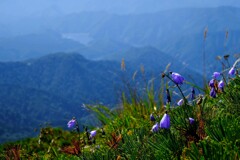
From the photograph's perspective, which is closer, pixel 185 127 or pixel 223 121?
pixel 223 121

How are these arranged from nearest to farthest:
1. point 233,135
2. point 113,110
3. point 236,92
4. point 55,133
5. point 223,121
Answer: point 233,135, point 223,121, point 236,92, point 113,110, point 55,133

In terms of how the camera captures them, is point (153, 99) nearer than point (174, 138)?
No

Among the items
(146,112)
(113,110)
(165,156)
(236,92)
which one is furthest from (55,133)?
(165,156)

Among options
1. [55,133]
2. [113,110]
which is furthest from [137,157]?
[55,133]

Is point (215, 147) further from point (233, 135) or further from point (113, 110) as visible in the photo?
point (113, 110)

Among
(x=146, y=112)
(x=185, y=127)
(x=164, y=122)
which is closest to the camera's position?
(x=164, y=122)

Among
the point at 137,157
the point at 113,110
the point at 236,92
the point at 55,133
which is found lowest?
the point at 55,133

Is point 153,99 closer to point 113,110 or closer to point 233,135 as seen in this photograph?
point 113,110

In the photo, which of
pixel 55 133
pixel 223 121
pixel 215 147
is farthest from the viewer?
pixel 55 133

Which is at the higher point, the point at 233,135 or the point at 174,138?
the point at 233,135
